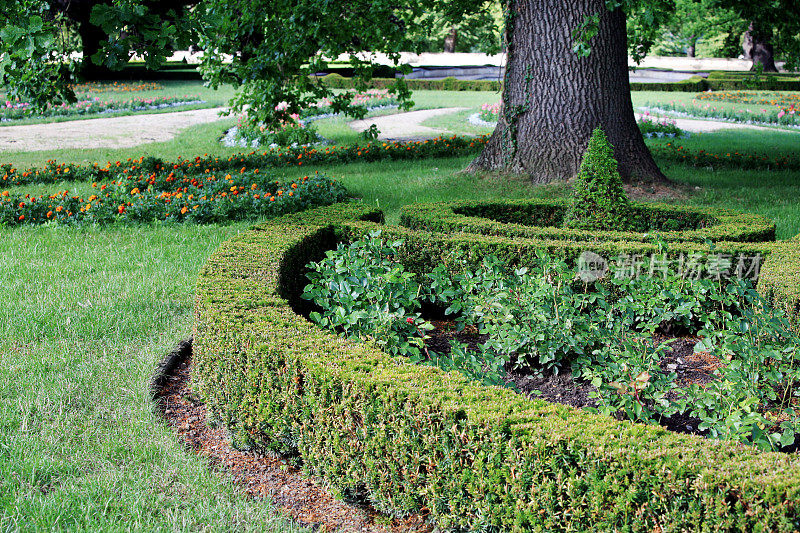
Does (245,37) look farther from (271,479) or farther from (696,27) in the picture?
(696,27)

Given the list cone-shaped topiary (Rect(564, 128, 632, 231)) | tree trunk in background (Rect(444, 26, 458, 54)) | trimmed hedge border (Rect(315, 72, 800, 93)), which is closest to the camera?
cone-shaped topiary (Rect(564, 128, 632, 231))

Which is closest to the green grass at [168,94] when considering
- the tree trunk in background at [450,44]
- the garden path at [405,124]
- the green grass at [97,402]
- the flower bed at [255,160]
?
the garden path at [405,124]

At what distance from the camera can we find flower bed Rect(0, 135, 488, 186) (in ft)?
32.4

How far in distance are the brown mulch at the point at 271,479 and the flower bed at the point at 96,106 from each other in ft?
56.0

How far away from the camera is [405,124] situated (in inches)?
700

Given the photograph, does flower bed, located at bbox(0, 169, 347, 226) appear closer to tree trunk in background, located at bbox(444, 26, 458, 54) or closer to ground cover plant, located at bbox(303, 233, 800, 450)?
ground cover plant, located at bbox(303, 233, 800, 450)

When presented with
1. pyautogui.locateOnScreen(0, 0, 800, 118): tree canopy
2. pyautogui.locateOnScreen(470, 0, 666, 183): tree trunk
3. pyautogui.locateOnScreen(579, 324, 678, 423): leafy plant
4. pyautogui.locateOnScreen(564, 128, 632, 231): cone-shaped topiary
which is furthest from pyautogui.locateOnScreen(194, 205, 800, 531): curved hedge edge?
pyautogui.locateOnScreen(470, 0, 666, 183): tree trunk

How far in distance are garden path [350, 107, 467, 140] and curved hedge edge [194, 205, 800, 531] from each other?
1219 cm

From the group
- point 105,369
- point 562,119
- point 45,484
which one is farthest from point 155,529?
point 562,119

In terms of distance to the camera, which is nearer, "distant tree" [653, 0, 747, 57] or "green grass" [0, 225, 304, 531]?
"green grass" [0, 225, 304, 531]

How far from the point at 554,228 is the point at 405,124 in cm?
1313

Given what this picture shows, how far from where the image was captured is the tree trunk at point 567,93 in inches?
330

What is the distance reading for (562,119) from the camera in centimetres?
851

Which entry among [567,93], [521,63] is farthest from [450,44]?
[567,93]
